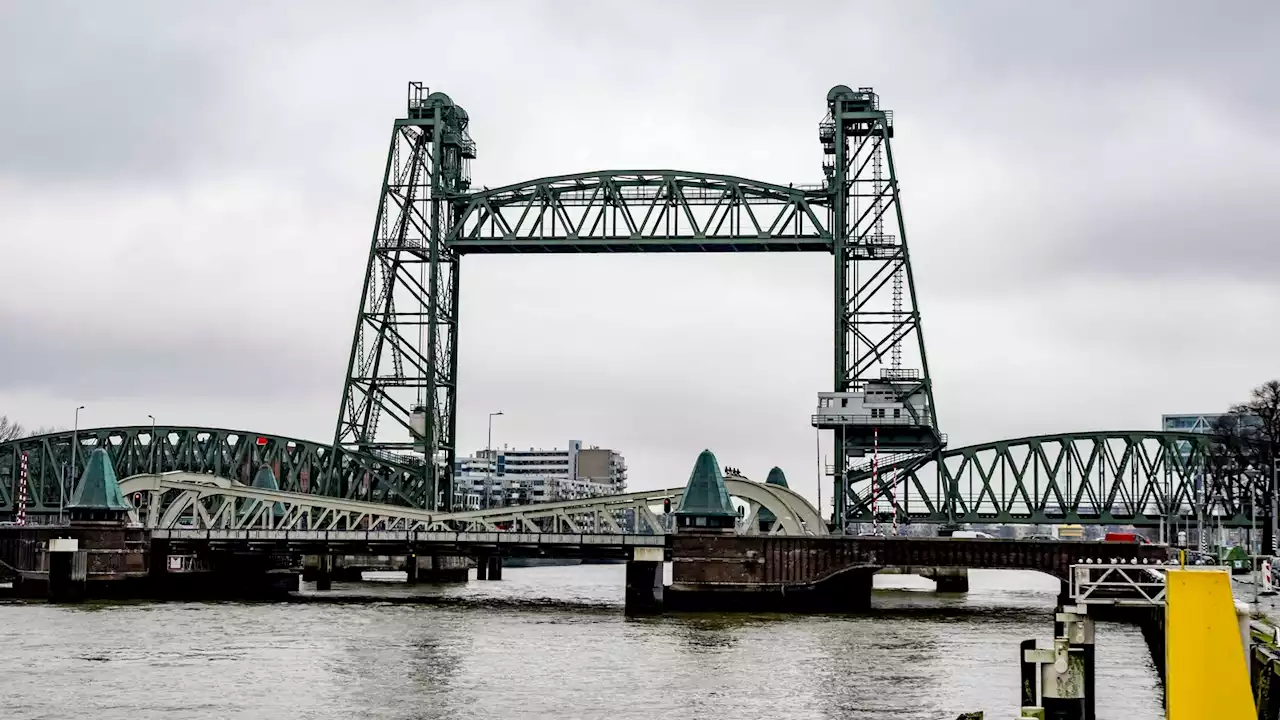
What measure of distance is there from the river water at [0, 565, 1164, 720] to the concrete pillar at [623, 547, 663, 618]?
200 cm

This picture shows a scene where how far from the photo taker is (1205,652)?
23.8 m

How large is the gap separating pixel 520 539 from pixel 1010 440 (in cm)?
3896

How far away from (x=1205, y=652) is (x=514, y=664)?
31885 mm

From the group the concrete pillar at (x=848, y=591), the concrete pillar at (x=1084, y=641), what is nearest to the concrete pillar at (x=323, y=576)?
the concrete pillar at (x=848, y=591)

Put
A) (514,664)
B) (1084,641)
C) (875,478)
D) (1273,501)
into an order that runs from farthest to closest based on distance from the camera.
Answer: (875,478) → (1273,501) → (514,664) → (1084,641)

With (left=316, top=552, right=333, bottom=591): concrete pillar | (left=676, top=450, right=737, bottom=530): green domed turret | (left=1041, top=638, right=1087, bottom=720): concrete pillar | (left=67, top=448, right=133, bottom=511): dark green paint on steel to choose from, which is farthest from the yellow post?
(left=316, top=552, right=333, bottom=591): concrete pillar

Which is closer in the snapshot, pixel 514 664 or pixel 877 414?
pixel 514 664

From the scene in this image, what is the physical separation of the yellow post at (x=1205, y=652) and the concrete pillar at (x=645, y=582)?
56.2 meters

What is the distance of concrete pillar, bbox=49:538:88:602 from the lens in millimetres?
83500

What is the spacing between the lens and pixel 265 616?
7494 cm

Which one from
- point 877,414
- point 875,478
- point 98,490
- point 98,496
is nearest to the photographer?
point 98,496

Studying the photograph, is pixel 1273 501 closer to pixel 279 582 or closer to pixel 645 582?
pixel 645 582

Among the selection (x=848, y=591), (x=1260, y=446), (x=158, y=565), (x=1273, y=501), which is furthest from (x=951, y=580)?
(x=158, y=565)

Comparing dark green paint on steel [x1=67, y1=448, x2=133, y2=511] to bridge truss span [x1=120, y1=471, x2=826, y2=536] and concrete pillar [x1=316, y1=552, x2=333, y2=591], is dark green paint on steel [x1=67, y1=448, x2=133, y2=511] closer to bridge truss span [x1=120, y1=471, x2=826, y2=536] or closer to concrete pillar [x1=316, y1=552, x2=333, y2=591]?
bridge truss span [x1=120, y1=471, x2=826, y2=536]
